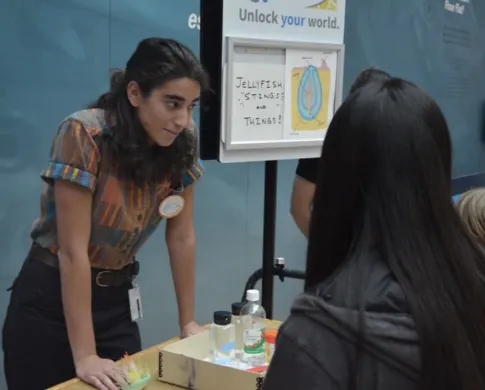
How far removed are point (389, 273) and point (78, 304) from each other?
3.04 feet

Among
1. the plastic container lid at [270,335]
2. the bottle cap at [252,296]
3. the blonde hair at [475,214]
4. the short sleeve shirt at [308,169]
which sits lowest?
the plastic container lid at [270,335]

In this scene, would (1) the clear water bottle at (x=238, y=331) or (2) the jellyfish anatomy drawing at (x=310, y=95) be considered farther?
(2) the jellyfish anatomy drawing at (x=310, y=95)

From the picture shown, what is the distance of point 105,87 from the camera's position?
99.6 inches

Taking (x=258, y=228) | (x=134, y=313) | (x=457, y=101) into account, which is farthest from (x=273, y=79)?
(x=457, y=101)

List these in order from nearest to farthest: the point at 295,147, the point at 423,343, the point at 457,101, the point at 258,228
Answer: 1. the point at 423,343
2. the point at 295,147
3. the point at 258,228
4. the point at 457,101

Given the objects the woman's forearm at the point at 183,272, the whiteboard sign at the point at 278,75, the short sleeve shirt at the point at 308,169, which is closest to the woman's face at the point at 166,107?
the whiteboard sign at the point at 278,75

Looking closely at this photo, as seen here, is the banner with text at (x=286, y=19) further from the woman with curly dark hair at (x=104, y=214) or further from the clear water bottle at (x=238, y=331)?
the clear water bottle at (x=238, y=331)

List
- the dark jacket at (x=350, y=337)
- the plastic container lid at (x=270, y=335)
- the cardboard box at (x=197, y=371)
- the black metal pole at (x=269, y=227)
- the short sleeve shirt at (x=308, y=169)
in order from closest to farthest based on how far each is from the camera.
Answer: the dark jacket at (x=350, y=337) → the cardboard box at (x=197, y=371) → the plastic container lid at (x=270, y=335) → the black metal pole at (x=269, y=227) → the short sleeve shirt at (x=308, y=169)

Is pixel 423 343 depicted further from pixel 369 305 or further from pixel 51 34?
pixel 51 34

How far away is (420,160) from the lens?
2.50ft

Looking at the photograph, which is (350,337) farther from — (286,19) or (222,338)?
(286,19)

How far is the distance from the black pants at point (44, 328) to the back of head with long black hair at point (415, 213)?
983 mm

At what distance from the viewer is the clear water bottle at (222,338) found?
1480 millimetres

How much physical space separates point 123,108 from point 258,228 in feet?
6.36
